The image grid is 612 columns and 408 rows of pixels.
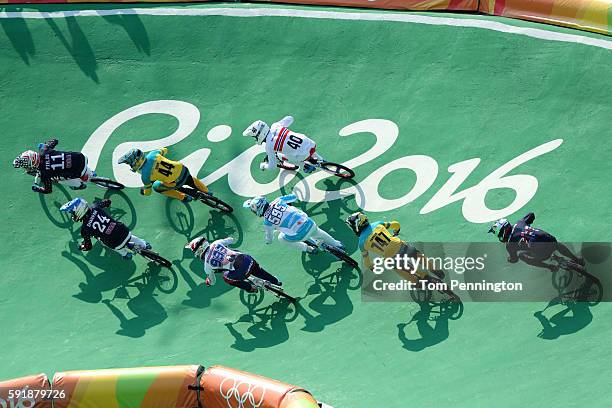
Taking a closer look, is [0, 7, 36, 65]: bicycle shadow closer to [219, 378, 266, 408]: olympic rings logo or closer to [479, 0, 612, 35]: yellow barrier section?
[479, 0, 612, 35]: yellow barrier section

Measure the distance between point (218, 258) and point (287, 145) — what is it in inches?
117

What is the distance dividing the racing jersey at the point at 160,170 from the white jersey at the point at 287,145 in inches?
73.6

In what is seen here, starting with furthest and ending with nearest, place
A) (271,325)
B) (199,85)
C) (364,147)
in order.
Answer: (199,85) < (364,147) < (271,325)

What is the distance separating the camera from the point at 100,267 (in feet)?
67.5

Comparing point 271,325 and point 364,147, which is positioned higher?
point 364,147

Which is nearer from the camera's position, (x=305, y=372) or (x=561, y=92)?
(x=305, y=372)

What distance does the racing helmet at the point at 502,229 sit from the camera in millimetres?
18188

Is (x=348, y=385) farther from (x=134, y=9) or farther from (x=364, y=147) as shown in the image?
(x=134, y=9)

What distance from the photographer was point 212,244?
18.9 metres

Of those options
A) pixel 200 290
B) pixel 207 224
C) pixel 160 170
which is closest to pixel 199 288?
pixel 200 290

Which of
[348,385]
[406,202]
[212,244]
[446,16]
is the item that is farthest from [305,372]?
[446,16]

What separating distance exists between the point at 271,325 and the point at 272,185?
3.86 m

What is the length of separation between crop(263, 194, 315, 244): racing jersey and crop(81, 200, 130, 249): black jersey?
294 centimetres

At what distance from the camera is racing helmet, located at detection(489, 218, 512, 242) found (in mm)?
18188
